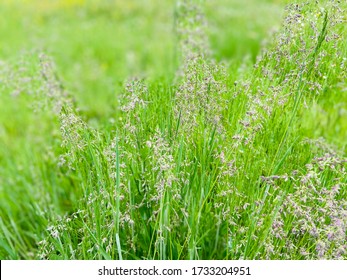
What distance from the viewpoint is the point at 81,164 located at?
1.96m

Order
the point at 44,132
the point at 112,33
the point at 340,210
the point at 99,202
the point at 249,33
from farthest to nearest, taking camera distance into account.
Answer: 1. the point at 112,33
2. the point at 249,33
3. the point at 44,132
4. the point at 99,202
5. the point at 340,210

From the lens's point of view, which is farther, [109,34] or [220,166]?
[109,34]

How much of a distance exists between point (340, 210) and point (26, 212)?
2.06 m

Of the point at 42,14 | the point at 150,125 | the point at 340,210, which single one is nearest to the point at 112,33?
the point at 42,14

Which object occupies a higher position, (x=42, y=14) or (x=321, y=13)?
(x=321, y=13)

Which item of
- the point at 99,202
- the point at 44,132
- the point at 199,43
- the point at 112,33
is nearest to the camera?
the point at 99,202

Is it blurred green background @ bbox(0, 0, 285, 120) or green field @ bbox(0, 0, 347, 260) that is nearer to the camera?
green field @ bbox(0, 0, 347, 260)

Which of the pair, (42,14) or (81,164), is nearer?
(81,164)

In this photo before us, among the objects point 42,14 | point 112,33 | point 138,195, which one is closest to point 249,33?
point 112,33

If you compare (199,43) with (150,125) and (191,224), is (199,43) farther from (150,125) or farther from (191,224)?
(191,224)

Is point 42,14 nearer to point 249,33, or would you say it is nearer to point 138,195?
point 249,33

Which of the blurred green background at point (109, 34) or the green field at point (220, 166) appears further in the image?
the blurred green background at point (109, 34)
